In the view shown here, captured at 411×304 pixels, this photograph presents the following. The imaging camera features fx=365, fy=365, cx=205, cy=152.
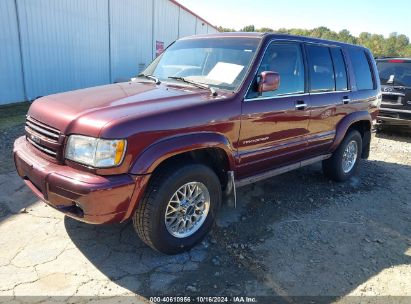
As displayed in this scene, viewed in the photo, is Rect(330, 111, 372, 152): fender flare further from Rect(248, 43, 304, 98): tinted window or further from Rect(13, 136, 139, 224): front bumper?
Rect(13, 136, 139, 224): front bumper

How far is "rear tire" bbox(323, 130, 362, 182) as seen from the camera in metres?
5.38

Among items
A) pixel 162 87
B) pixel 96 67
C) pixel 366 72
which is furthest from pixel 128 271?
pixel 96 67

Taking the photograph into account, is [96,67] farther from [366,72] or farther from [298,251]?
[298,251]

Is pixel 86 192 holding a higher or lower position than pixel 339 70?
lower

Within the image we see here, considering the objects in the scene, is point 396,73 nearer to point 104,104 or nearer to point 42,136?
point 104,104

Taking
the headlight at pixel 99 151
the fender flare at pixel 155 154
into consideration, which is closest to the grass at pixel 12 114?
the headlight at pixel 99 151

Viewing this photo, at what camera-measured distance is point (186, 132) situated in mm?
3117

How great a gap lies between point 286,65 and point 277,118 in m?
0.67

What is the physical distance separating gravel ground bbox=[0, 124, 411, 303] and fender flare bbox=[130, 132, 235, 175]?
37.5 inches

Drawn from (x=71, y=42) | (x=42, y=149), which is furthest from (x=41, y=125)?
(x=71, y=42)

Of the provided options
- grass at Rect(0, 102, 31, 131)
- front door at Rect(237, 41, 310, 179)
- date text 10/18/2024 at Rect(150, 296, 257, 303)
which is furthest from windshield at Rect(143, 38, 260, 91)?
grass at Rect(0, 102, 31, 131)

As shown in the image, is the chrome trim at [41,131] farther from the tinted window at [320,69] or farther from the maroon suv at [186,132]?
the tinted window at [320,69]

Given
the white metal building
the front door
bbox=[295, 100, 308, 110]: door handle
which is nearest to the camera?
the front door

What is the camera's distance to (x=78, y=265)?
3.13m
